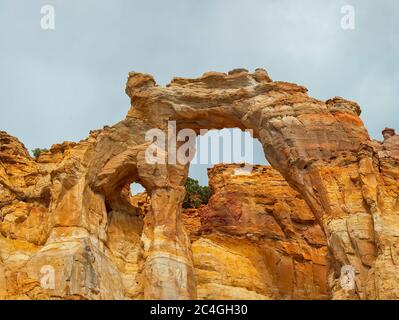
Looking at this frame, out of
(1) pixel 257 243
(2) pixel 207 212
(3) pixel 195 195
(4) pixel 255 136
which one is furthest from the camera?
(3) pixel 195 195

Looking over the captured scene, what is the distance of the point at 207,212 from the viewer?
1384 inches

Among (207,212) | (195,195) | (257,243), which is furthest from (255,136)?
(195,195)

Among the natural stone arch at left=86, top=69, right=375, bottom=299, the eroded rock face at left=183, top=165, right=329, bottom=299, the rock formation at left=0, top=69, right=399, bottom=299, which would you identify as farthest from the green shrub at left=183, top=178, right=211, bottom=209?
the natural stone arch at left=86, top=69, right=375, bottom=299

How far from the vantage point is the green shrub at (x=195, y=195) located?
1726 inches

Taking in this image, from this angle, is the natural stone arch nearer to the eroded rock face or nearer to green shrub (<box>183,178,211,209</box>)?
the eroded rock face

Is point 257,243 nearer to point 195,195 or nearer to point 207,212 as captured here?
point 207,212

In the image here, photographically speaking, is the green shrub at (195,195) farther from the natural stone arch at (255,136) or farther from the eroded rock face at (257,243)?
the natural stone arch at (255,136)

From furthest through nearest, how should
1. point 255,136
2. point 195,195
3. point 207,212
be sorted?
point 195,195 < point 207,212 < point 255,136

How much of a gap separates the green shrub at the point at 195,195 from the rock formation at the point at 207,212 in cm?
875

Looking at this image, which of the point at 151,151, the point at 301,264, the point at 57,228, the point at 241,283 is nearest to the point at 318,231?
the point at 301,264

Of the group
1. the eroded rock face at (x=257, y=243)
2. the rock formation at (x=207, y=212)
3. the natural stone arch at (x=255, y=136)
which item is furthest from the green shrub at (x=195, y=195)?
the natural stone arch at (x=255, y=136)

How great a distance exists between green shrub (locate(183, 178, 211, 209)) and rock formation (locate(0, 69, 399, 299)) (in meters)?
8.75

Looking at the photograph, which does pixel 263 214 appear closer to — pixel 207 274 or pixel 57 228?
pixel 207 274

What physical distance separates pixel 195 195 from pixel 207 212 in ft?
31.9
